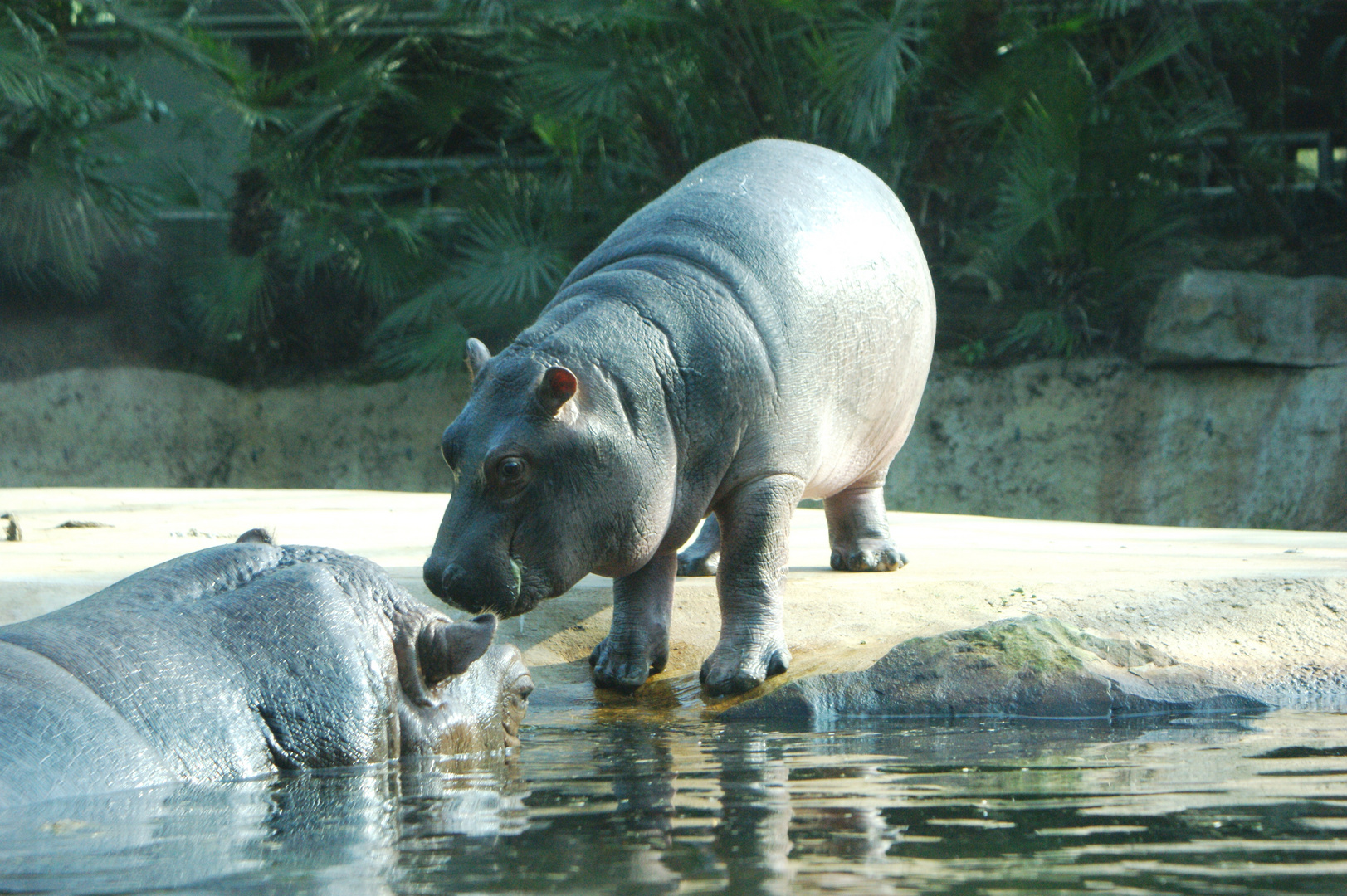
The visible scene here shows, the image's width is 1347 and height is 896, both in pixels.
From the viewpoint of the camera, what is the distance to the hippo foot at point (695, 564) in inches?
207

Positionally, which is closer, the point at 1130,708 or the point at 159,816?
the point at 159,816

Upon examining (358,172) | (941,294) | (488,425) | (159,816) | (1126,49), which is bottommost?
(159,816)

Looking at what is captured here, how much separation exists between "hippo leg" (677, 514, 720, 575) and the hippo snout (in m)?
1.61

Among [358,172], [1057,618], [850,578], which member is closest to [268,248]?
[358,172]

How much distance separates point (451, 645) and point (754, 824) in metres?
0.83

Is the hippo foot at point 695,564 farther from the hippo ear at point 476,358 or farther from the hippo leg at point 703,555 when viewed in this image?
the hippo ear at point 476,358

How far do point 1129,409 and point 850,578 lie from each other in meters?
7.45

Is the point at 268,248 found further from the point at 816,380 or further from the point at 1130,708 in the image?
the point at 1130,708

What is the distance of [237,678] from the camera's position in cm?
274

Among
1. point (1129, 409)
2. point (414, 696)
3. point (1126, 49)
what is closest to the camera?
point (414, 696)

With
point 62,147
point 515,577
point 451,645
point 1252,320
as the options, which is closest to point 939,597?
point 515,577

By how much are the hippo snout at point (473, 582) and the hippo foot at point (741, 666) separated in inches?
24.1

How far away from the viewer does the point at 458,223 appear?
41.5 ft

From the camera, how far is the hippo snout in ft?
11.9
